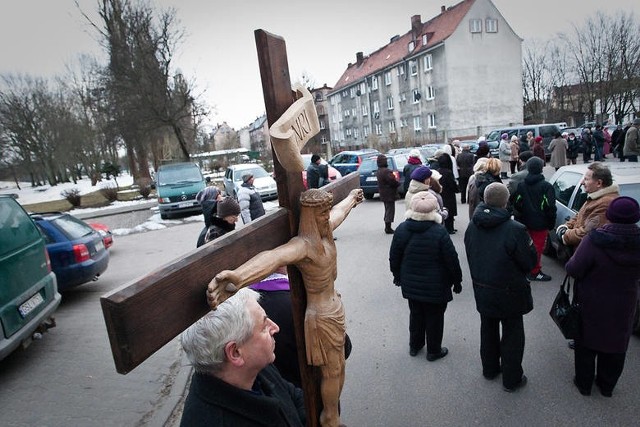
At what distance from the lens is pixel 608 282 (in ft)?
10.6

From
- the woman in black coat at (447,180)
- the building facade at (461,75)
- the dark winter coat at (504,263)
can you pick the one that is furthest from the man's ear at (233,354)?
the building facade at (461,75)

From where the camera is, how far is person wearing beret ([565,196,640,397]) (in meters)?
3.12

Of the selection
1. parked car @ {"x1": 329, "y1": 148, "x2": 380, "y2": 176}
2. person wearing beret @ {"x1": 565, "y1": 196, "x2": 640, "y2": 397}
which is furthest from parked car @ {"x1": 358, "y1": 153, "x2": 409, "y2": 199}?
person wearing beret @ {"x1": 565, "y1": 196, "x2": 640, "y2": 397}

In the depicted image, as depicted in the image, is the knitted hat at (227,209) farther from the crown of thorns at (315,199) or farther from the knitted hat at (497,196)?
the crown of thorns at (315,199)

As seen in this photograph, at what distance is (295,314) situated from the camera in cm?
170

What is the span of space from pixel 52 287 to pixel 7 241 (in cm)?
101

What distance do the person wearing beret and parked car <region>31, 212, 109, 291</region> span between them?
7.12 m

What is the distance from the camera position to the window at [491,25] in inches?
1480

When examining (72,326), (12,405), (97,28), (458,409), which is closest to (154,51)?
(97,28)

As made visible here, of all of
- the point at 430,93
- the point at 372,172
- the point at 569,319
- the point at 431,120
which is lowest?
the point at 569,319

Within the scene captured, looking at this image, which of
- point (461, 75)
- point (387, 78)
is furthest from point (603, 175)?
point (387, 78)

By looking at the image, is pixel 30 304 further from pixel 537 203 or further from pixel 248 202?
pixel 537 203

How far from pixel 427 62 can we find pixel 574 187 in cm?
3663

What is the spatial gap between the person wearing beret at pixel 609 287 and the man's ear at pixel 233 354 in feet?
9.78
